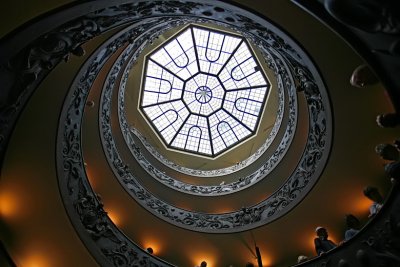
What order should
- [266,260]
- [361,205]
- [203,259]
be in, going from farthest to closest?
1. [203,259]
2. [266,260]
3. [361,205]

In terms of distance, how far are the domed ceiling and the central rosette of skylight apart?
48 millimetres

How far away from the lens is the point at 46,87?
269 inches

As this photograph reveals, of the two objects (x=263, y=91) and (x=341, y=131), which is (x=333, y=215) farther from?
(x=263, y=91)

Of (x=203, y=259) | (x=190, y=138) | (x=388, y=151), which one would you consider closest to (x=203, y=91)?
(x=190, y=138)

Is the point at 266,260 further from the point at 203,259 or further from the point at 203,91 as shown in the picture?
the point at 203,91

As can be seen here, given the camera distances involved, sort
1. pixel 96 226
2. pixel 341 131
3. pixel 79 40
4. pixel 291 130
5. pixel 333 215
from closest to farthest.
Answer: pixel 79 40, pixel 341 131, pixel 96 226, pixel 333 215, pixel 291 130

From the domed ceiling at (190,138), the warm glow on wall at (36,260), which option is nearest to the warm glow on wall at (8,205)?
the domed ceiling at (190,138)

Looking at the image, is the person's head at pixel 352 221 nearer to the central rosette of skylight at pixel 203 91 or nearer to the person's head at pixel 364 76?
the person's head at pixel 364 76

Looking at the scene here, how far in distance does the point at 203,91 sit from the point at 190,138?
228cm

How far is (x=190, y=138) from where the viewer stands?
603 inches

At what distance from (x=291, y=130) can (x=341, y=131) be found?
10.6ft

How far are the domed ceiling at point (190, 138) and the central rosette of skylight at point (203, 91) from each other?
5 centimetres

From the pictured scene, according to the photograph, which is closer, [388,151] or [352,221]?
[388,151]

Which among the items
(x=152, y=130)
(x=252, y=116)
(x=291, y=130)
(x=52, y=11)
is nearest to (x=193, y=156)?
(x=152, y=130)
